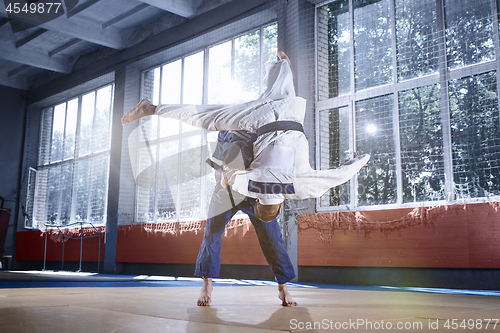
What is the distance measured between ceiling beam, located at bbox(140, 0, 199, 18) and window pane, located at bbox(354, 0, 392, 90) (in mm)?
2784

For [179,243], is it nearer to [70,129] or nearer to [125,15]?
[125,15]

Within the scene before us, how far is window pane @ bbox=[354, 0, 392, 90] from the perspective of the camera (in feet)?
18.0

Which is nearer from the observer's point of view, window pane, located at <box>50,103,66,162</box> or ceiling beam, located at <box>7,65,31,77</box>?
ceiling beam, located at <box>7,65,31,77</box>

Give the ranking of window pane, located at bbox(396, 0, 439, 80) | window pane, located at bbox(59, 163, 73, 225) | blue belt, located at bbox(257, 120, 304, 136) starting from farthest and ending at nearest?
window pane, located at bbox(59, 163, 73, 225) < window pane, located at bbox(396, 0, 439, 80) < blue belt, located at bbox(257, 120, 304, 136)

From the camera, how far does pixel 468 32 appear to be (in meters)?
4.80

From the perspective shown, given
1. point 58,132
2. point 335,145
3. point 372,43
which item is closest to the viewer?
point 372,43

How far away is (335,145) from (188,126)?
2.88 m

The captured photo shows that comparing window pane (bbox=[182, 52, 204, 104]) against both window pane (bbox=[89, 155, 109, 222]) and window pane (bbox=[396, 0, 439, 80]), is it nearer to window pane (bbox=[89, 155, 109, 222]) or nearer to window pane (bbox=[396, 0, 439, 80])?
window pane (bbox=[89, 155, 109, 222])

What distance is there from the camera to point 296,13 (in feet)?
19.8

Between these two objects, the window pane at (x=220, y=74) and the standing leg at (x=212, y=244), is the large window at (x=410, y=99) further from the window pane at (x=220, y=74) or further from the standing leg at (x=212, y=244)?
the standing leg at (x=212, y=244)

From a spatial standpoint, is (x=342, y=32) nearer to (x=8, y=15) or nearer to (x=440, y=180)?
(x=440, y=180)

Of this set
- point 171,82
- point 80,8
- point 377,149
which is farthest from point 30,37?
point 377,149

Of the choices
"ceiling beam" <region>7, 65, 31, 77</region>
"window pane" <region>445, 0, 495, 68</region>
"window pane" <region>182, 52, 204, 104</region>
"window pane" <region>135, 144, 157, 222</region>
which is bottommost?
"window pane" <region>135, 144, 157, 222</region>

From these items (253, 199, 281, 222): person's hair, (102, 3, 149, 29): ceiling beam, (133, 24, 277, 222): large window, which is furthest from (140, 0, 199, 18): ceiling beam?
(253, 199, 281, 222): person's hair
